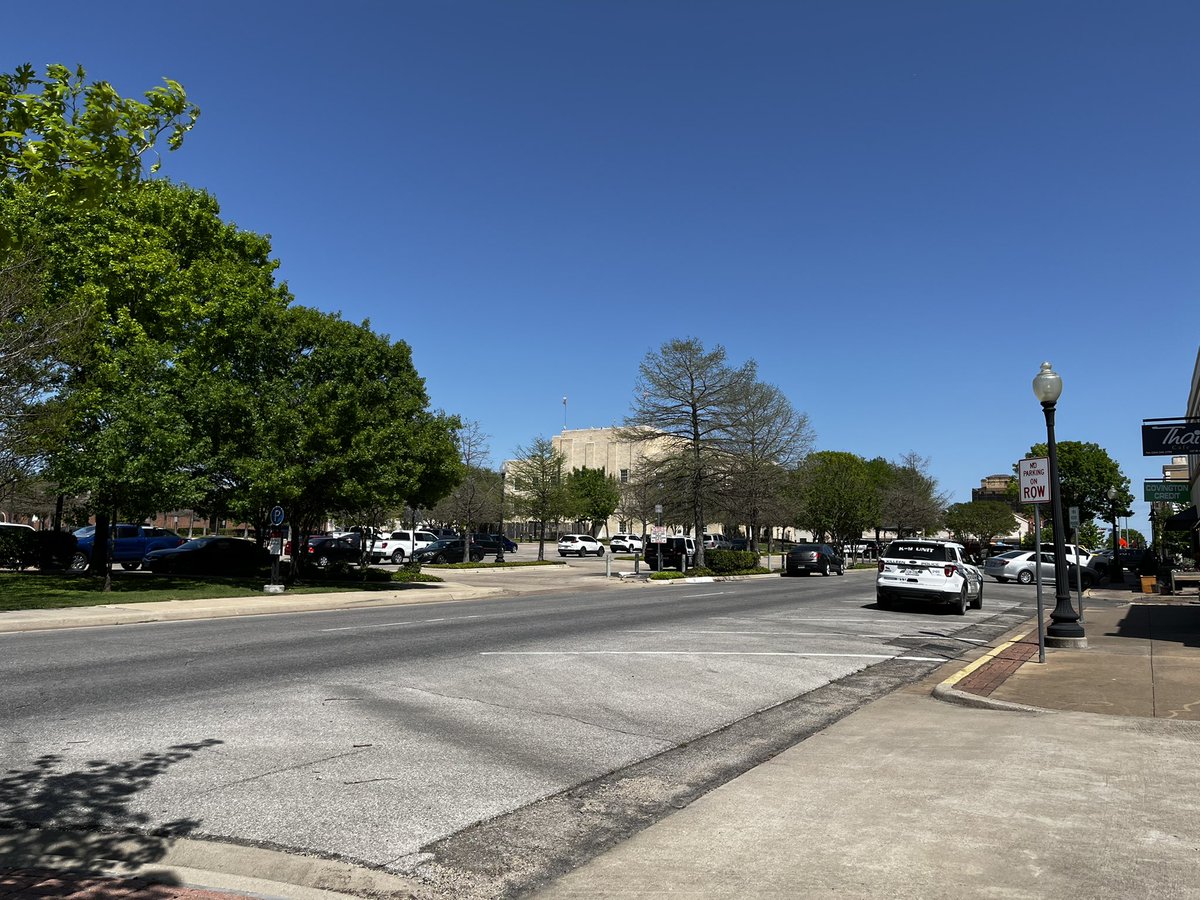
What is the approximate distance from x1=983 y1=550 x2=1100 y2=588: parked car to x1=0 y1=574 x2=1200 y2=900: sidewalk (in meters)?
28.7

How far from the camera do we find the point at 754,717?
28.9ft

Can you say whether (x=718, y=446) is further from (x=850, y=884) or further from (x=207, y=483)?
(x=850, y=884)

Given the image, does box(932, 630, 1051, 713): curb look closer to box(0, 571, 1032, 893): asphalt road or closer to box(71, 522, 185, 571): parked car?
box(0, 571, 1032, 893): asphalt road

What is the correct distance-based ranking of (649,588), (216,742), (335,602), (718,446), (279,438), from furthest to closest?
(718,446) → (649,588) → (279,438) → (335,602) → (216,742)

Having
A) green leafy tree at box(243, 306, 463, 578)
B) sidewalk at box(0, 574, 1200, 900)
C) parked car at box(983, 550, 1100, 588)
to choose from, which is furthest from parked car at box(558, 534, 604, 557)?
sidewalk at box(0, 574, 1200, 900)

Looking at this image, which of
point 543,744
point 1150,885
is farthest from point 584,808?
point 1150,885

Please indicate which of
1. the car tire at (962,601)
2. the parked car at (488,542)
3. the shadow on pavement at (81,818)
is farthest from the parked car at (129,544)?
the shadow on pavement at (81,818)

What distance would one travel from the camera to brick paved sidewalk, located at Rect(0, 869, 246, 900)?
411 cm

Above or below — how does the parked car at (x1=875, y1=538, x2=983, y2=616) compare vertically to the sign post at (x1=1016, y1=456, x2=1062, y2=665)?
below

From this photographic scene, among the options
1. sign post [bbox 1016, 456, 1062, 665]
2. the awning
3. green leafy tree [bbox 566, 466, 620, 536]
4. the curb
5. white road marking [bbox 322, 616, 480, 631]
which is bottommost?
white road marking [bbox 322, 616, 480, 631]

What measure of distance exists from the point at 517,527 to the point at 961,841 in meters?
120

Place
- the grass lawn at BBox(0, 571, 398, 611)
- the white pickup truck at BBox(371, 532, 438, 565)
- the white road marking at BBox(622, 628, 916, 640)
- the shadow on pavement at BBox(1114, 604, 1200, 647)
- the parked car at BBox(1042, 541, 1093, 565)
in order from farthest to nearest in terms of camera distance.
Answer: the white pickup truck at BBox(371, 532, 438, 565), the parked car at BBox(1042, 541, 1093, 565), the grass lawn at BBox(0, 571, 398, 611), the white road marking at BBox(622, 628, 916, 640), the shadow on pavement at BBox(1114, 604, 1200, 647)

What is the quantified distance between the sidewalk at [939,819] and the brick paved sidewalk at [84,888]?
1 centimetres

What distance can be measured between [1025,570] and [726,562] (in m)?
13.4
